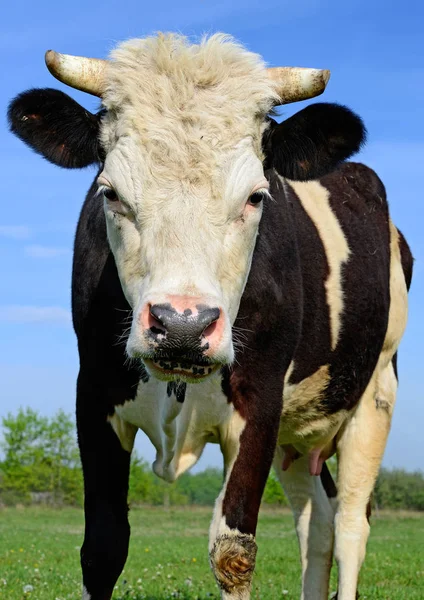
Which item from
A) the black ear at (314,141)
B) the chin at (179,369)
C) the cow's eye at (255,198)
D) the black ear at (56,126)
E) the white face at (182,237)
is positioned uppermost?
the black ear at (314,141)

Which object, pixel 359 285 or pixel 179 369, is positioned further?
pixel 359 285

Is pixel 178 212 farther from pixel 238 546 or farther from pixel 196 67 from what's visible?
pixel 238 546

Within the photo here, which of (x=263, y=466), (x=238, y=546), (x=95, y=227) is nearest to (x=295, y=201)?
(x=95, y=227)

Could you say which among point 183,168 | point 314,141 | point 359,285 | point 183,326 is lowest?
point 183,326

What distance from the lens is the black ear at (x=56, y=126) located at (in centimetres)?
525

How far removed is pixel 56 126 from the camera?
17.5 feet

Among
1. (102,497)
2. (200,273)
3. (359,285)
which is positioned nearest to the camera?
(200,273)

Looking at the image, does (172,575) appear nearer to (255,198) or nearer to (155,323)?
(255,198)

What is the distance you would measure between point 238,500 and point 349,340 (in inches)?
96.9

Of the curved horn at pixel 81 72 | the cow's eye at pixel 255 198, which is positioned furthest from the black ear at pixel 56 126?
the cow's eye at pixel 255 198

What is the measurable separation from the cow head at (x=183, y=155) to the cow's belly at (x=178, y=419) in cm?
80

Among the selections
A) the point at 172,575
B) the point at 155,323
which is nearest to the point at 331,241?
the point at 155,323

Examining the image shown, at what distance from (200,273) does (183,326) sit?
34cm

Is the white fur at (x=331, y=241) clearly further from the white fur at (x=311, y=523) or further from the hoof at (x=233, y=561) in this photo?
the hoof at (x=233, y=561)
